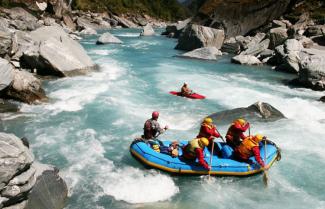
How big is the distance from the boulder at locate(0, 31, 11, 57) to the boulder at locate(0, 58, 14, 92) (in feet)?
14.9

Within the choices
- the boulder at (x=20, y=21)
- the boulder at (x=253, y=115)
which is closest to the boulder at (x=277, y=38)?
the boulder at (x=253, y=115)

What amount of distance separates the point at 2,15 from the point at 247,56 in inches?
1345

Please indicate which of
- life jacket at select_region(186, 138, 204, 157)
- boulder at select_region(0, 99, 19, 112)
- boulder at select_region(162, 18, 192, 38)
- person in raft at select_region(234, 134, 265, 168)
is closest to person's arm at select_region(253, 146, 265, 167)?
person in raft at select_region(234, 134, 265, 168)

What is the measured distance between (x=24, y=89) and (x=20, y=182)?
10847 mm

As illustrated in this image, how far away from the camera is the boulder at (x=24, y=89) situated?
57.3 ft

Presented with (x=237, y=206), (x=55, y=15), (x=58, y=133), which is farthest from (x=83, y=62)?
(x=55, y=15)

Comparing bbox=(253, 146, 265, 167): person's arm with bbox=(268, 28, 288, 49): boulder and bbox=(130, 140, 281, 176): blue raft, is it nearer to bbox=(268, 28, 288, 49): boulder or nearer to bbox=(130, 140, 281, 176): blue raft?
bbox=(130, 140, 281, 176): blue raft

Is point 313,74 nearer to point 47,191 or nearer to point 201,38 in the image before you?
point 201,38

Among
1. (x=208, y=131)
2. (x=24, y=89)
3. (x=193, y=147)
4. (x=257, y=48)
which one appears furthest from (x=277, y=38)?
(x=193, y=147)

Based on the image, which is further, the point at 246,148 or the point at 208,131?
the point at 208,131

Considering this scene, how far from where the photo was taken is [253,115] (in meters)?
16.5

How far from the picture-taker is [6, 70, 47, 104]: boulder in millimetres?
17469

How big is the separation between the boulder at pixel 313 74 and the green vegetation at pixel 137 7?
7593cm

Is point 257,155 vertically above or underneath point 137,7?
above
